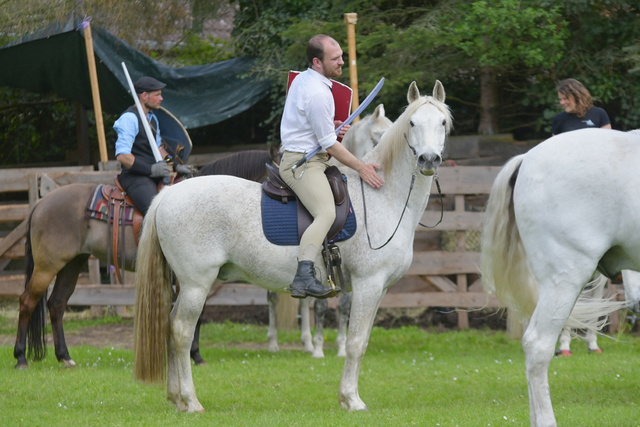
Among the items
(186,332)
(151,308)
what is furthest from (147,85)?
(186,332)

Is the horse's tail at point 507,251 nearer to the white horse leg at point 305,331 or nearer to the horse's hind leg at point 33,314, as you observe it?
the white horse leg at point 305,331

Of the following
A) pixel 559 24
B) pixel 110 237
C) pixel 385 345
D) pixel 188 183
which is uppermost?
pixel 559 24

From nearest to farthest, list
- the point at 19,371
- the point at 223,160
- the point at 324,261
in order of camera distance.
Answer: the point at 324,261 → the point at 19,371 → the point at 223,160

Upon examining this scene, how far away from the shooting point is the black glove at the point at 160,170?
636cm

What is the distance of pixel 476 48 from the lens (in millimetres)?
9102

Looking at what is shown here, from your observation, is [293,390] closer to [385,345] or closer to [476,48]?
[385,345]

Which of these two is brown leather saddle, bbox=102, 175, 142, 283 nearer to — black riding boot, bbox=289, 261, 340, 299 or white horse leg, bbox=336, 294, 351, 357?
white horse leg, bbox=336, 294, 351, 357

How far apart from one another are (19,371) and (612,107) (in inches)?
340

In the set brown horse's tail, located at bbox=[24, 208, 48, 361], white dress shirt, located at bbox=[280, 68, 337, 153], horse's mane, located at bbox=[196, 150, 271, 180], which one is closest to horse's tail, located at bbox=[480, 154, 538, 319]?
white dress shirt, located at bbox=[280, 68, 337, 153]

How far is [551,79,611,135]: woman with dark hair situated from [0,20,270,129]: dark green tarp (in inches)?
218

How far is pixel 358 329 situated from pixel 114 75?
23.1 ft

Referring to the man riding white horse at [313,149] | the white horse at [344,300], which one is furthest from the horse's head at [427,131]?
the white horse at [344,300]

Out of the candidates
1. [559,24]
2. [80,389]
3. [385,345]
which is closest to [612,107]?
[559,24]

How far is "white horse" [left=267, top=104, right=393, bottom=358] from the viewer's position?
7.15m
